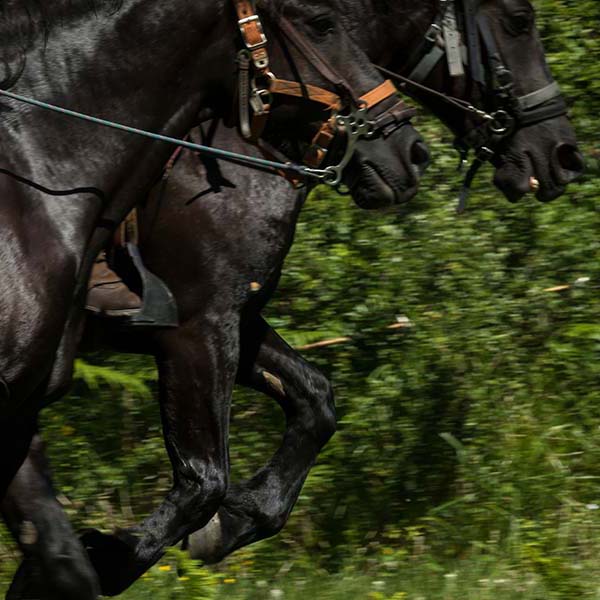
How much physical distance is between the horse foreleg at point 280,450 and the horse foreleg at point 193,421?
0.25 meters

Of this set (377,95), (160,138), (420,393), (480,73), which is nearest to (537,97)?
(480,73)

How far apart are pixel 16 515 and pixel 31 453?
17cm

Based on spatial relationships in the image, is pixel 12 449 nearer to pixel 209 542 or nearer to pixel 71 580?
pixel 71 580

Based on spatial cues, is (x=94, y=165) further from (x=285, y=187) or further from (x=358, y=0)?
(x=358, y=0)

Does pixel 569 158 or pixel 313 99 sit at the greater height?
pixel 313 99

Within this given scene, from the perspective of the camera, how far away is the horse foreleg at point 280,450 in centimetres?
498

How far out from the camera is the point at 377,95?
4152 mm

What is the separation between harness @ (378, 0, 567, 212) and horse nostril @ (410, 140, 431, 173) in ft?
2.74

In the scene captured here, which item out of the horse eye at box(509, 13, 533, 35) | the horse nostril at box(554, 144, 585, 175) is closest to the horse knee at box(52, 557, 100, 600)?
the horse nostril at box(554, 144, 585, 175)

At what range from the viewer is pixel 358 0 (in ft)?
16.0

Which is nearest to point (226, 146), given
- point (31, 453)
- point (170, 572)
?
point (31, 453)

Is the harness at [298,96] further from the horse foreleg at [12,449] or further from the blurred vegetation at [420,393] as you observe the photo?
the blurred vegetation at [420,393]

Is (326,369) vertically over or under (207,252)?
under

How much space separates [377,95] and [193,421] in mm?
1262
